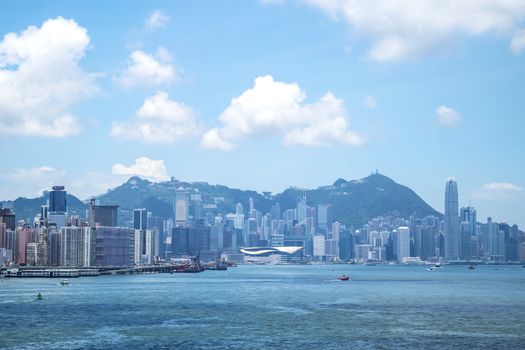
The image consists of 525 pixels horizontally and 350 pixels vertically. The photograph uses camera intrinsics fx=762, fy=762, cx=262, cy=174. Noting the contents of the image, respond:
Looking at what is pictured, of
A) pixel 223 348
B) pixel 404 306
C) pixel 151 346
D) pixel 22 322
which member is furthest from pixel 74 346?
pixel 404 306

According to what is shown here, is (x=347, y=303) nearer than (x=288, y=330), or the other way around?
(x=288, y=330)

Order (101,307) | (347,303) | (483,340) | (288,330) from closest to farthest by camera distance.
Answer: (483,340), (288,330), (101,307), (347,303)

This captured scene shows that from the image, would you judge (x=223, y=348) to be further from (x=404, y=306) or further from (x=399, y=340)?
(x=404, y=306)

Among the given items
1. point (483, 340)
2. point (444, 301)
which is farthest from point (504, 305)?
point (483, 340)

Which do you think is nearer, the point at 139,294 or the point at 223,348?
the point at 223,348

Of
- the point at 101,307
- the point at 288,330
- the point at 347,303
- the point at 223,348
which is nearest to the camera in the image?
the point at 223,348

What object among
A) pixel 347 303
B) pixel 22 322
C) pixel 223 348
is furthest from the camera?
pixel 347 303

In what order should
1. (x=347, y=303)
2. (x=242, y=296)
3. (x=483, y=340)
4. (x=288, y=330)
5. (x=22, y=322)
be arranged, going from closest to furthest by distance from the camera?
1. (x=483, y=340)
2. (x=288, y=330)
3. (x=22, y=322)
4. (x=347, y=303)
5. (x=242, y=296)

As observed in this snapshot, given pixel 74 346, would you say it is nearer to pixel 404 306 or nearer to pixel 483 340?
pixel 483 340

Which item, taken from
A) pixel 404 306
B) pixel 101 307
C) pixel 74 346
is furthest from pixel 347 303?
pixel 74 346
